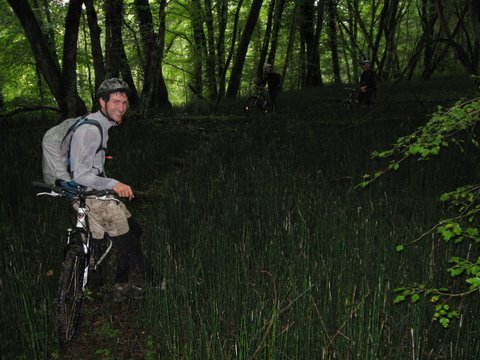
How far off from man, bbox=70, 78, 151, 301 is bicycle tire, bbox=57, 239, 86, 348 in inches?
11.5

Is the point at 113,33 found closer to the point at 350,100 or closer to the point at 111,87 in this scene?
the point at 350,100

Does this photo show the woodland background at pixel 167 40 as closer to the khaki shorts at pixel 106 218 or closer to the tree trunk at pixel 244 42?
the tree trunk at pixel 244 42

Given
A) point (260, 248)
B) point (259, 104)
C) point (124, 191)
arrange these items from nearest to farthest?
point (124, 191) < point (260, 248) < point (259, 104)

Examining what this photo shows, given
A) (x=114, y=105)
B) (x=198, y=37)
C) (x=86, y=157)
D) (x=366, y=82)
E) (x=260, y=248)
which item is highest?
(x=198, y=37)

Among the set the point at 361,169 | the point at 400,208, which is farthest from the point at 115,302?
the point at 361,169

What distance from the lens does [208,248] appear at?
403cm

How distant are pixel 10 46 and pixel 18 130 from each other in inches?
459

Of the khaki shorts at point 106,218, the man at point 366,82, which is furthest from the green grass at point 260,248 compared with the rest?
the man at point 366,82

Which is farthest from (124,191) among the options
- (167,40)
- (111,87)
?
(167,40)

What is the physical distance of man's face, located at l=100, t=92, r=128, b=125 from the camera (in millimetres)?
2799

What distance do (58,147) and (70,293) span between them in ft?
3.43

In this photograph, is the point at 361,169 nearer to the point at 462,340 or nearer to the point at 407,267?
the point at 407,267

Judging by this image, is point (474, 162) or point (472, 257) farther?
point (474, 162)

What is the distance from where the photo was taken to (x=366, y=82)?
495 inches
